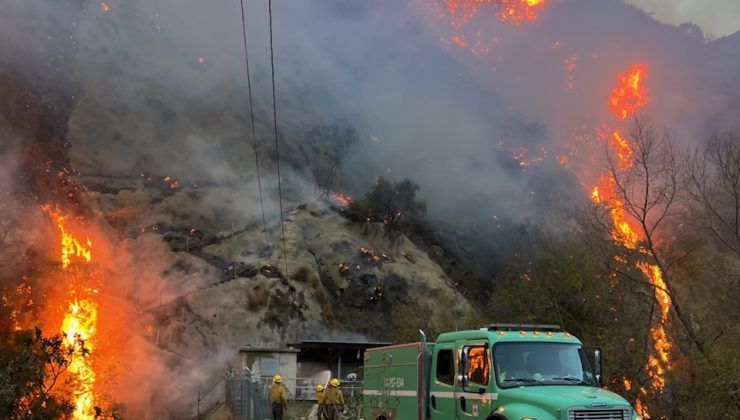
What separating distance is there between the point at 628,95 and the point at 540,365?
70320 millimetres

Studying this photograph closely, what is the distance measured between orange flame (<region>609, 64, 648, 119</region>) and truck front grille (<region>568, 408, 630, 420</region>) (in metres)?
63.6

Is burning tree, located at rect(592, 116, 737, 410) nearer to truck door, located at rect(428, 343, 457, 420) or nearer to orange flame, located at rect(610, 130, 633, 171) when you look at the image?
orange flame, located at rect(610, 130, 633, 171)

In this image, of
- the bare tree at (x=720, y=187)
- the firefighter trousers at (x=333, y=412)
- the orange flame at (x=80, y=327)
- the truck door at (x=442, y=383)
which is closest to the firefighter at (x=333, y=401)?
the firefighter trousers at (x=333, y=412)

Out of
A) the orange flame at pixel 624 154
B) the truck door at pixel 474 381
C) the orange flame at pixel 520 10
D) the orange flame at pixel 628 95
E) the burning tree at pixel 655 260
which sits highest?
the orange flame at pixel 520 10

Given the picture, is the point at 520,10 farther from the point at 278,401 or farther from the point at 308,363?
the point at 278,401

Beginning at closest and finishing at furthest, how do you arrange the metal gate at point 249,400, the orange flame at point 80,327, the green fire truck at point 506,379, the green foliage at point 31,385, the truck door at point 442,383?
the green fire truck at point 506,379 < the truck door at point 442,383 < the green foliage at point 31,385 < the orange flame at point 80,327 < the metal gate at point 249,400

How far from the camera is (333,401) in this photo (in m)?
15.5

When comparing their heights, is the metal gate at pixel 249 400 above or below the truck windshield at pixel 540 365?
below

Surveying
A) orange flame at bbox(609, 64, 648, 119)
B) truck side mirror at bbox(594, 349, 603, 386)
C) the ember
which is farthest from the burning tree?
orange flame at bbox(609, 64, 648, 119)

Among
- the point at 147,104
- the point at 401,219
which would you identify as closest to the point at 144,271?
the point at 147,104

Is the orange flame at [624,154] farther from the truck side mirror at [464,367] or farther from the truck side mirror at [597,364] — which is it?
the truck side mirror at [464,367]

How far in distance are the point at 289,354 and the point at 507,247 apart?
3796 cm

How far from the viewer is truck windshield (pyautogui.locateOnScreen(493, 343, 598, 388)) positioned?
9031 mm

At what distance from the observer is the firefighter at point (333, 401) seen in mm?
15453
